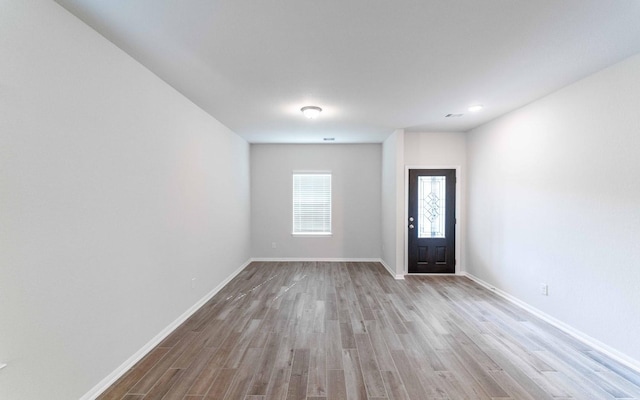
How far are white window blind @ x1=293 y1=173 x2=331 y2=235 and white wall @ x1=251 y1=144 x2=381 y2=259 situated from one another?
5.7 inches

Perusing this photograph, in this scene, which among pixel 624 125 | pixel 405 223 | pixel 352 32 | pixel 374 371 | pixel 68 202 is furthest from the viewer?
pixel 405 223

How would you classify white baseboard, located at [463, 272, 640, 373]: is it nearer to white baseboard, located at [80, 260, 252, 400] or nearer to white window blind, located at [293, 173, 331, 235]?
white window blind, located at [293, 173, 331, 235]

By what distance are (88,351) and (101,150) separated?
59.6 inches

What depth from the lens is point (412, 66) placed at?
2.63 m

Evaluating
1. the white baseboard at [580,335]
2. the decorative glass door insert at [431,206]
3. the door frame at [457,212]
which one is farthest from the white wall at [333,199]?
the white baseboard at [580,335]

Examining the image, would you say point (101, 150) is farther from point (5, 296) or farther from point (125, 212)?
point (5, 296)

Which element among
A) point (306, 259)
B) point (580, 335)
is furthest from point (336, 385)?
point (306, 259)

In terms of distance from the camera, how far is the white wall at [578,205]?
2.49m

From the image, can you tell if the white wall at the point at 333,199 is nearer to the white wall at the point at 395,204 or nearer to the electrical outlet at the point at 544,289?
the white wall at the point at 395,204

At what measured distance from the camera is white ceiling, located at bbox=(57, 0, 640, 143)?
1.84 m

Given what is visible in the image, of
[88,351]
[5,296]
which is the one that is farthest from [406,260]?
[5,296]

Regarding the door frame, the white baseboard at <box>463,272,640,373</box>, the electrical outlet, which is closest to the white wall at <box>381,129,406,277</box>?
the door frame

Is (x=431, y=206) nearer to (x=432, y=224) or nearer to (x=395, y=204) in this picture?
(x=432, y=224)

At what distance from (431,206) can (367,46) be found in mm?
3942
